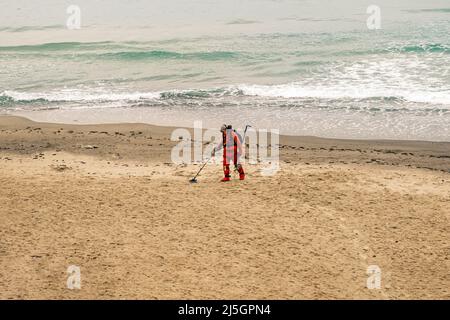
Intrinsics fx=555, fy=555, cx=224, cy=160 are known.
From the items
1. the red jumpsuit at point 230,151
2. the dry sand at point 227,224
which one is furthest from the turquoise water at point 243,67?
the red jumpsuit at point 230,151

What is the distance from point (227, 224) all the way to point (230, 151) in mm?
2481

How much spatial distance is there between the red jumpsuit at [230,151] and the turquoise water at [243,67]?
15.3 ft

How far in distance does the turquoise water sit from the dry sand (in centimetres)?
395

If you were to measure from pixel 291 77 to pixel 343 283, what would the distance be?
1689cm

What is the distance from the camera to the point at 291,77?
24.5 metres

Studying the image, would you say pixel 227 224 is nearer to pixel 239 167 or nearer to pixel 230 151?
pixel 239 167

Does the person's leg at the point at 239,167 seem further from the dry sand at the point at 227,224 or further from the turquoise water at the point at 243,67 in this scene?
the turquoise water at the point at 243,67

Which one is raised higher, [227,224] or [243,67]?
[243,67]

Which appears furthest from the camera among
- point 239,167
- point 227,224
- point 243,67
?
point 243,67

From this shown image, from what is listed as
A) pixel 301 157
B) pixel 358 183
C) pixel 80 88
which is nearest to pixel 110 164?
pixel 301 157

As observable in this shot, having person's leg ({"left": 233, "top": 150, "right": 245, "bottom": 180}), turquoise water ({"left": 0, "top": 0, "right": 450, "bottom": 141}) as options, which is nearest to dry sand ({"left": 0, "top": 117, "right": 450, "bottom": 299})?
person's leg ({"left": 233, "top": 150, "right": 245, "bottom": 180})

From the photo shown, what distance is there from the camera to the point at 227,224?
1050 centimetres

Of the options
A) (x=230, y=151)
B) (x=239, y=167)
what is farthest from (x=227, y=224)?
(x=230, y=151)
